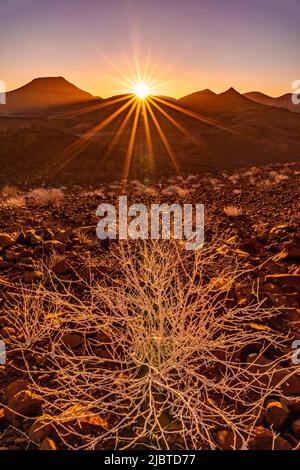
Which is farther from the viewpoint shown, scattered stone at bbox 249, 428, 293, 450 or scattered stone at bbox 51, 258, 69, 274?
scattered stone at bbox 51, 258, 69, 274

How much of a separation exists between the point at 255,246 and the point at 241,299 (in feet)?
5.28

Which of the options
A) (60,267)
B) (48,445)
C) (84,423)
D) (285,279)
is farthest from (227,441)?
(60,267)

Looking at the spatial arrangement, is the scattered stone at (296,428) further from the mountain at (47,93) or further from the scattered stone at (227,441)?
the mountain at (47,93)

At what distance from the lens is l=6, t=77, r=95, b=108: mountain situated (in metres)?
127

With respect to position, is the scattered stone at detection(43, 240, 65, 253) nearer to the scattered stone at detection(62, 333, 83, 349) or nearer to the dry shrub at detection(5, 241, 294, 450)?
the dry shrub at detection(5, 241, 294, 450)

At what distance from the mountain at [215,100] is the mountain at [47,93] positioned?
37974 millimetres

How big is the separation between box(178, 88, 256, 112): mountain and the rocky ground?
80.0 m

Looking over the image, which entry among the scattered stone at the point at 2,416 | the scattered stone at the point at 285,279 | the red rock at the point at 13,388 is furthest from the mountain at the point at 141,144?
the scattered stone at the point at 2,416

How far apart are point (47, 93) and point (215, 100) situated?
6929cm

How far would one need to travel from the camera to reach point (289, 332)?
3.10 metres

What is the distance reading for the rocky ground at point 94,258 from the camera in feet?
7.70

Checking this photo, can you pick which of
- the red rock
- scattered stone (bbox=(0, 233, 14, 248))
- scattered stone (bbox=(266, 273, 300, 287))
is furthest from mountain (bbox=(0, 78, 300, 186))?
the red rock

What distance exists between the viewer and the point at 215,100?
95188 millimetres

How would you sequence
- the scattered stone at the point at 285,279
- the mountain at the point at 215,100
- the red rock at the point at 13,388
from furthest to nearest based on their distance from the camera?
the mountain at the point at 215,100
the scattered stone at the point at 285,279
the red rock at the point at 13,388
